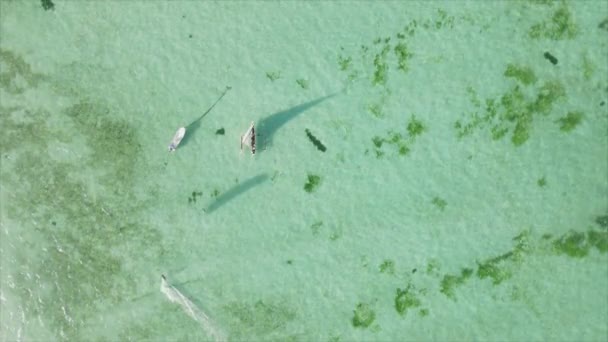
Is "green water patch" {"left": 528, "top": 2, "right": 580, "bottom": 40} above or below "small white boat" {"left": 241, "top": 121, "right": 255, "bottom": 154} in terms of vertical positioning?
above

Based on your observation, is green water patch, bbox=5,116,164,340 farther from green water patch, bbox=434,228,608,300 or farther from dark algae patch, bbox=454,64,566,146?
dark algae patch, bbox=454,64,566,146

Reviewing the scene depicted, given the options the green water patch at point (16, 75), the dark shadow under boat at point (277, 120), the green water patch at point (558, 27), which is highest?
the green water patch at point (558, 27)

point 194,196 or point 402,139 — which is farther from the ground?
point 402,139

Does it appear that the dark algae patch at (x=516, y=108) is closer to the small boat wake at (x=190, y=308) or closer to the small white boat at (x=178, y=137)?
the small white boat at (x=178, y=137)

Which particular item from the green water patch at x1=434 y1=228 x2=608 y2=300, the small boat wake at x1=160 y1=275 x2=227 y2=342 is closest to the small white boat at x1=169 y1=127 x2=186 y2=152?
the small boat wake at x1=160 y1=275 x2=227 y2=342

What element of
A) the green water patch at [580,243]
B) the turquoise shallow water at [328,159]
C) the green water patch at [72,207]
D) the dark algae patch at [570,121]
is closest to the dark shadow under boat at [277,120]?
the turquoise shallow water at [328,159]

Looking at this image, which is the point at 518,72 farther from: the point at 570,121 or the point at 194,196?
the point at 194,196

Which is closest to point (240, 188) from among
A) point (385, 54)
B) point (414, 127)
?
point (414, 127)
